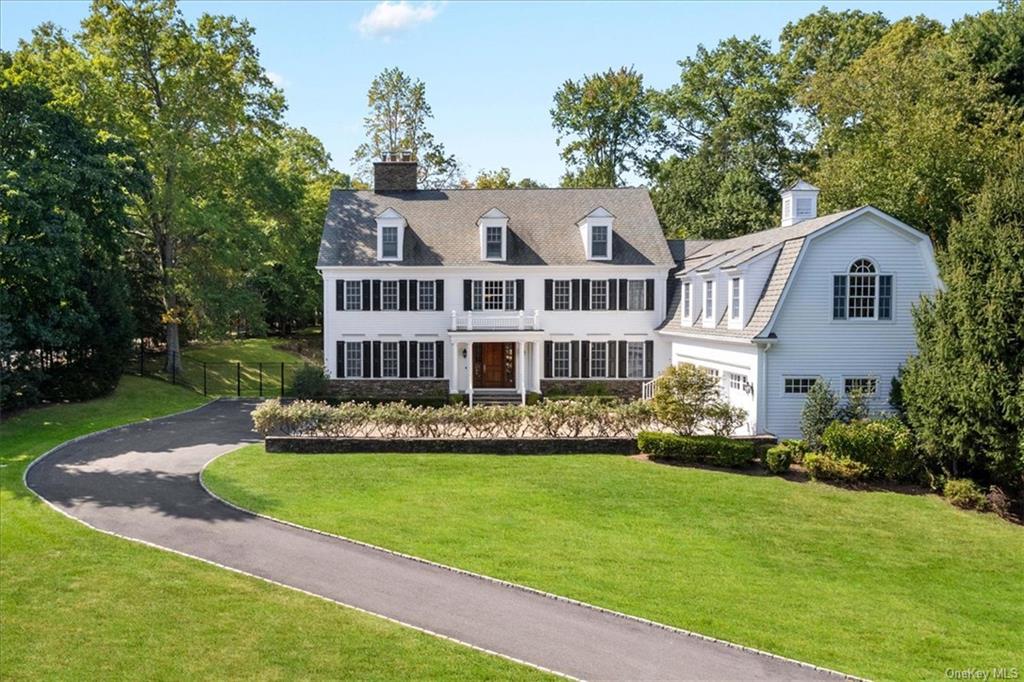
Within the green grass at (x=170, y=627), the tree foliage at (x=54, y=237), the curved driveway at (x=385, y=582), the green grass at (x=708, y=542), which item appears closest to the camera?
the green grass at (x=170, y=627)

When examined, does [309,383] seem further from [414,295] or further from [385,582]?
[385,582]

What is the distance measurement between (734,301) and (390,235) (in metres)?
14.6

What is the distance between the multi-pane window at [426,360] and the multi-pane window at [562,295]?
18.2 feet

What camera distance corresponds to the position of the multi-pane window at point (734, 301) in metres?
23.9

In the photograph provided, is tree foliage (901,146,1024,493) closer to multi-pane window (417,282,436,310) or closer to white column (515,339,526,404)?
white column (515,339,526,404)

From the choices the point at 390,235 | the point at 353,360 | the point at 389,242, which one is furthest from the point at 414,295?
the point at 353,360

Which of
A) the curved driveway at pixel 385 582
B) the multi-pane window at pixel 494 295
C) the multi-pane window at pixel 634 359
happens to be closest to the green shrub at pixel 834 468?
the curved driveway at pixel 385 582

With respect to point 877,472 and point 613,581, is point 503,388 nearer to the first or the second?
point 877,472

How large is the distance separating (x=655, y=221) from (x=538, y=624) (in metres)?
24.9

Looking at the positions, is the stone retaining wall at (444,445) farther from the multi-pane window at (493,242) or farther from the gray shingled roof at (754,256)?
the multi-pane window at (493,242)

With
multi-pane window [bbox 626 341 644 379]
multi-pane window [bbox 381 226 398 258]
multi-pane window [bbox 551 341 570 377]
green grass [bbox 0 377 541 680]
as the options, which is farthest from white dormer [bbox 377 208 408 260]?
green grass [bbox 0 377 541 680]

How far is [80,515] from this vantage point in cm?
1576

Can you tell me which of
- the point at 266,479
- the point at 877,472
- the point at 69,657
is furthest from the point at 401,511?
the point at 877,472

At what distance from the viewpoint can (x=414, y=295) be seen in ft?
102
